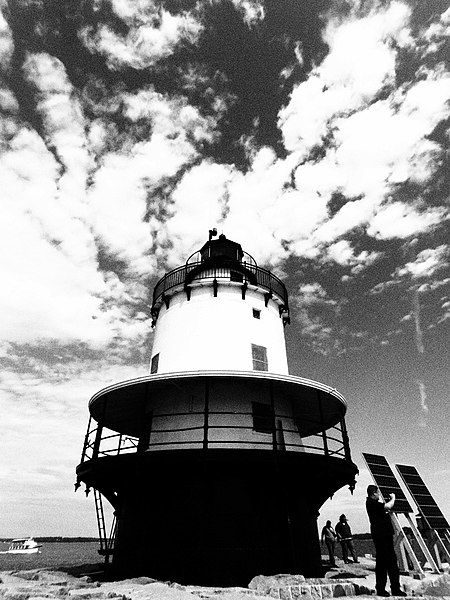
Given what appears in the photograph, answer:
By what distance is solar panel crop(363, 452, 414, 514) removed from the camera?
13430mm

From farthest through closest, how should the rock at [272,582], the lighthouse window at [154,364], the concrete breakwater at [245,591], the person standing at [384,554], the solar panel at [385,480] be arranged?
the lighthouse window at [154,364] → the solar panel at [385,480] → the rock at [272,582] → the concrete breakwater at [245,591] → the person standing at [384,554]

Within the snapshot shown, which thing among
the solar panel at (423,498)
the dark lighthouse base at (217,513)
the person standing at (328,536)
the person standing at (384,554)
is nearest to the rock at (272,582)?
the dark lighthouse base at (217,513)

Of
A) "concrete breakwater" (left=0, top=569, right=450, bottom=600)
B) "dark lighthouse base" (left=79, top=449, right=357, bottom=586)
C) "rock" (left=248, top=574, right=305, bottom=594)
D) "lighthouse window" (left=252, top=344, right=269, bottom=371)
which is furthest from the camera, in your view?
"lighthouse window" (left=252, top=344, right=269, bottom=371)

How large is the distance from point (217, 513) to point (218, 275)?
988cm

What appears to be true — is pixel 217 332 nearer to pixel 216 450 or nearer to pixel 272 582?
pixel 216 450

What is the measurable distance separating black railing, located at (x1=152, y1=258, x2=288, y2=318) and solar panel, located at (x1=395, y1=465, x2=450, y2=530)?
8.39 meters

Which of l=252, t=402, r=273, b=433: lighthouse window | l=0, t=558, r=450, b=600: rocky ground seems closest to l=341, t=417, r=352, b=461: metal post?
l=252, t=402, r=273, b=433: lighthouse window

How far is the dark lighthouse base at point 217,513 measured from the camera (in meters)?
12.4

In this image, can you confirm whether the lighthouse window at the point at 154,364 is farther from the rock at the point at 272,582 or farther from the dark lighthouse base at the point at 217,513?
the rock at the point at 272,582

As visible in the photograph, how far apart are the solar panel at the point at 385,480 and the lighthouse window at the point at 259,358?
16.1 feet

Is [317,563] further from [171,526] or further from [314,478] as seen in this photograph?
[171,526]

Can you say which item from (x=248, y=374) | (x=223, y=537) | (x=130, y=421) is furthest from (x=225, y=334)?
(x=223, y=537)

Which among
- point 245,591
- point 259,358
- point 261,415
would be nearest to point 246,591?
point 245,591

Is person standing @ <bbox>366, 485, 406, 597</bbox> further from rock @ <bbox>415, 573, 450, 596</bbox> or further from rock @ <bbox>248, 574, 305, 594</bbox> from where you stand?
rock @ <bbox>248, 574, 305, 594</bbox>
